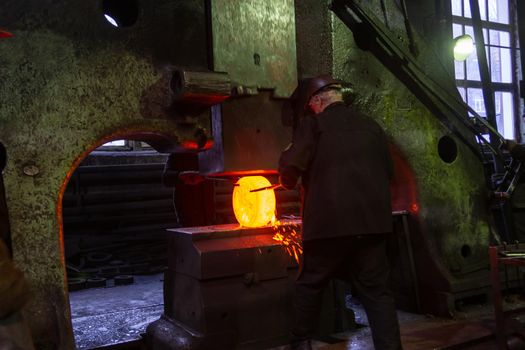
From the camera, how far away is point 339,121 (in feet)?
10.3

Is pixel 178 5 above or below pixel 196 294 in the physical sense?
above

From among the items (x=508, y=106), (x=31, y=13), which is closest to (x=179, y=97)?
(x=31, y=13)

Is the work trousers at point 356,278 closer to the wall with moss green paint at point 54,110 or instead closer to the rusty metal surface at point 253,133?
the rusty metal surface at point 253,133

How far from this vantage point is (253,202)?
3.93 metres

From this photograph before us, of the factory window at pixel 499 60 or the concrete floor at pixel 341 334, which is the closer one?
the concrete floor at pixel 341 334

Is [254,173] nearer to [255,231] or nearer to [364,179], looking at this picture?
[255,231]

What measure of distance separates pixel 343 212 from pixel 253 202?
1.08 metres

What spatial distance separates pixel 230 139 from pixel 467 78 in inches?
302

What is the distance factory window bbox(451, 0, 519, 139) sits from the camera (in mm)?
9867

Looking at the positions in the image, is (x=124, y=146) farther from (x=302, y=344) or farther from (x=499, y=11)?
(x=499, y=11)

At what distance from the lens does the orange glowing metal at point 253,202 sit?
386 cm

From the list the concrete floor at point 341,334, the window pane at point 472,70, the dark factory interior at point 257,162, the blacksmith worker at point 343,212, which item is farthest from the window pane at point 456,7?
the blacksmith worker at point 343,212

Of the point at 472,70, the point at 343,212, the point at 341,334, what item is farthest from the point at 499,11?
the point at 343,212

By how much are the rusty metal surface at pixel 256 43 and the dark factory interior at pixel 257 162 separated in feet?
0.04
